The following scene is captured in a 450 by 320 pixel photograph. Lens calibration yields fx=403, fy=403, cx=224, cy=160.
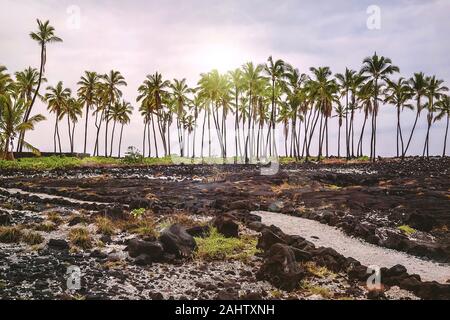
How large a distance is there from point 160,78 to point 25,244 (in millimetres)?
55530

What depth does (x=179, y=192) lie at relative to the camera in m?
26.4

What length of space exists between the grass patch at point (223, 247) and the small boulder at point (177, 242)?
28 cm

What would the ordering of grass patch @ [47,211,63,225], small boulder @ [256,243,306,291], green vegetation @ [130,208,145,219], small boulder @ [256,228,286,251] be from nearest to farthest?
small boulder @ [256,243,306,291]
small boulder @ [256,228,286,251]
grass patch @ [47,211,63,225]
green vegetation @ [130,208,145,219]

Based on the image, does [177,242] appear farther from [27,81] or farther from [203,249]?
[27,81]

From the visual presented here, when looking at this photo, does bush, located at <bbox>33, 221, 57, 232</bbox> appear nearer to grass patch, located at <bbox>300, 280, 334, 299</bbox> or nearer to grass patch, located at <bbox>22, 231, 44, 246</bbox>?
grass patch, located at <bbox>22, 231, 44, 246</bbox>

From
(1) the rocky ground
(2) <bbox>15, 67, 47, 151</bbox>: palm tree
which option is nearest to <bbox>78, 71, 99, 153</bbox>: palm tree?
(2) <bbox>15, 67, 47, 151</bbox>: palm tree

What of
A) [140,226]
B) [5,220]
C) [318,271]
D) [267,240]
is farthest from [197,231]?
[5,220]

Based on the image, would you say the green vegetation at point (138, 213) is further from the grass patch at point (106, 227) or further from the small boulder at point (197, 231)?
the small boulder at point (197, 231)

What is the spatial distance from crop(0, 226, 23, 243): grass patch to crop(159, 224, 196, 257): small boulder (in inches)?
172

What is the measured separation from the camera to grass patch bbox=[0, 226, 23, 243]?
11.8 meters

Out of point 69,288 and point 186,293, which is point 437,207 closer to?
point 186,293

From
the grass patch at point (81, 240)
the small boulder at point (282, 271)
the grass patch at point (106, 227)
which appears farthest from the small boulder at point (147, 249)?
the grass patch at point (106, 227)

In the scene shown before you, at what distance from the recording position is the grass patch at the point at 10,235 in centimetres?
1180
